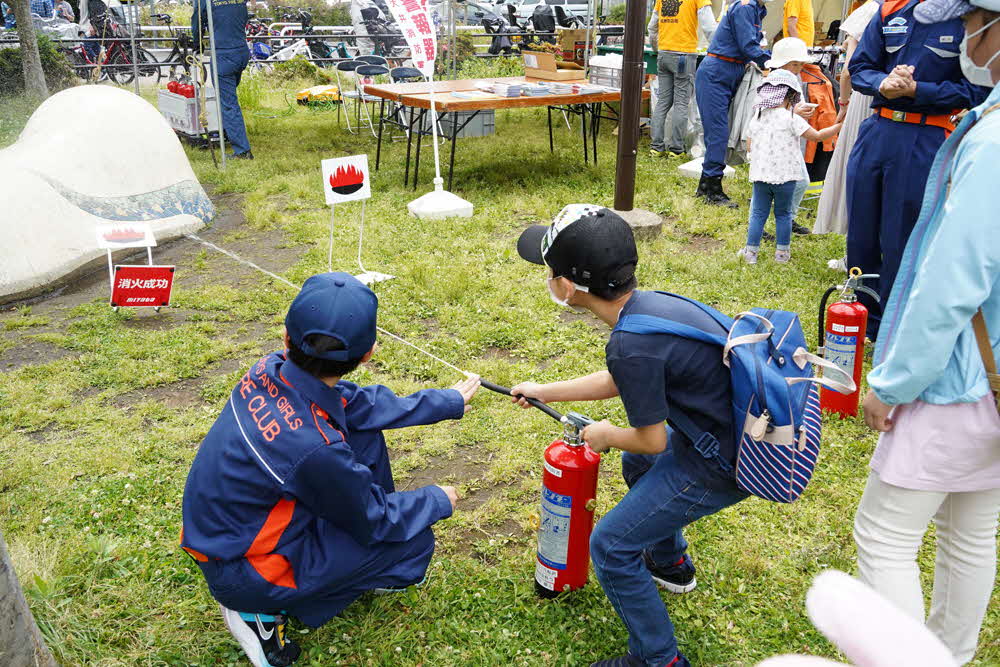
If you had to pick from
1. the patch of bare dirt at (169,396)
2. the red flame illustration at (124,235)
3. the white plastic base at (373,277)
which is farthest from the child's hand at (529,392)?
the red flame illustration at (124,235)

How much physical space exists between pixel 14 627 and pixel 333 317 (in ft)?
3.66

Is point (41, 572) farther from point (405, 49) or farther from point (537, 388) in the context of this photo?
point (405, 49)

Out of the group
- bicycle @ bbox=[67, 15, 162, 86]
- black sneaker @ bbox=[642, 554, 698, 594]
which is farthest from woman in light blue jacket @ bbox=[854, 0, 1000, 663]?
bicycle @ bbox=[67, 15, 162, 86]

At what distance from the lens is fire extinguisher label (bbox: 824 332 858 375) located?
12.2 feet

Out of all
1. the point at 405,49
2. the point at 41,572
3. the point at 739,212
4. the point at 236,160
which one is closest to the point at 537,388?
the point at 41,572

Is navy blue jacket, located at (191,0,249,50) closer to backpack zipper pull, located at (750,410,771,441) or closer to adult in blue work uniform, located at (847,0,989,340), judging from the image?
adult in blue work uniform, located at (847,0,989,340)

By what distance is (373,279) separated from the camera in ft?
17.9

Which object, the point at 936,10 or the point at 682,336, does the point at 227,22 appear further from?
the point at 682,336

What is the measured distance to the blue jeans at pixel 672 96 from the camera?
850 centimetres

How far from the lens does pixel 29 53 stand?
34.7 feet

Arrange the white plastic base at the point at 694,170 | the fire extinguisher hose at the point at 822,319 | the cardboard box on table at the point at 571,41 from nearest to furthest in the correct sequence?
1. the fire extinguisher hose at the point at 822,319
2. the white plastic base at the point at 694,170
3. the cardboard box on table at the point at 571,41

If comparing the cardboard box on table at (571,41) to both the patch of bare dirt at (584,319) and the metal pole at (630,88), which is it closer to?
the metal pole at (630,88)

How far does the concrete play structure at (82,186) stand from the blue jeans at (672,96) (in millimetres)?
4992

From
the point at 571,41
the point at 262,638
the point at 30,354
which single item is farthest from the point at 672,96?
the point at 262,638
